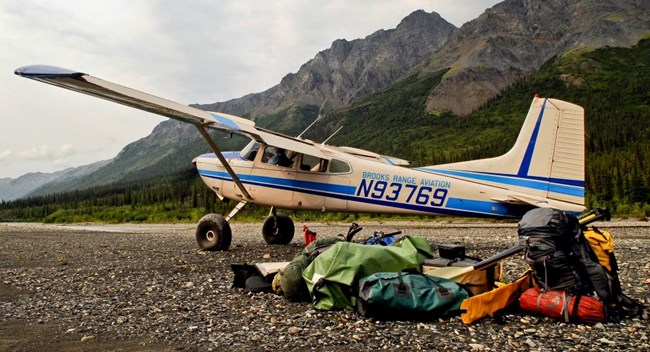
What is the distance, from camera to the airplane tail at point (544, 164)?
33.4ft

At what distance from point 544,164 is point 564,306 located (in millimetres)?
6847

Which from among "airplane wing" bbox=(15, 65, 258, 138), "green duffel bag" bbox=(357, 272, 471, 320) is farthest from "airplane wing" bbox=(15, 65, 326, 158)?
"green duffel bag" bbox=(357, 272, 471, 320)

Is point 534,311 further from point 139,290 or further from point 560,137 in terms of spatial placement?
point 560,137

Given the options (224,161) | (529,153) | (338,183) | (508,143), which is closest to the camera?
(529,153)

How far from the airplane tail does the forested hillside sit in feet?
66.4

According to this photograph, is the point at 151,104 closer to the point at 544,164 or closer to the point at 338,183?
the point at 338,183

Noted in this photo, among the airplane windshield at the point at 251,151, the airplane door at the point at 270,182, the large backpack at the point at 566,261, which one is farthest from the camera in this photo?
the airplane windshield at the point at 251,151

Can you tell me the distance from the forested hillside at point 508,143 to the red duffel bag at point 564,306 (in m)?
26.7

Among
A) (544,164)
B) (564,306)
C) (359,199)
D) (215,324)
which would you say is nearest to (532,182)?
(544,164)

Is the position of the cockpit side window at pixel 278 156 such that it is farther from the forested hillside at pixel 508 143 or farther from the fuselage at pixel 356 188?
the forested hillside at pixel 508 143

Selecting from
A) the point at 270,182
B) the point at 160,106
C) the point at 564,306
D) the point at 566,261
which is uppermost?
the point at 160,106

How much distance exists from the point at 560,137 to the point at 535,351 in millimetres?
8215

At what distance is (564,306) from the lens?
4.46m

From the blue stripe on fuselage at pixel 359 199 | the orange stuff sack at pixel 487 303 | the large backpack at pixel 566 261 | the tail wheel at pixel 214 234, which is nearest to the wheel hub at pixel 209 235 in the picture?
the tail wheel at pixel 214 234
